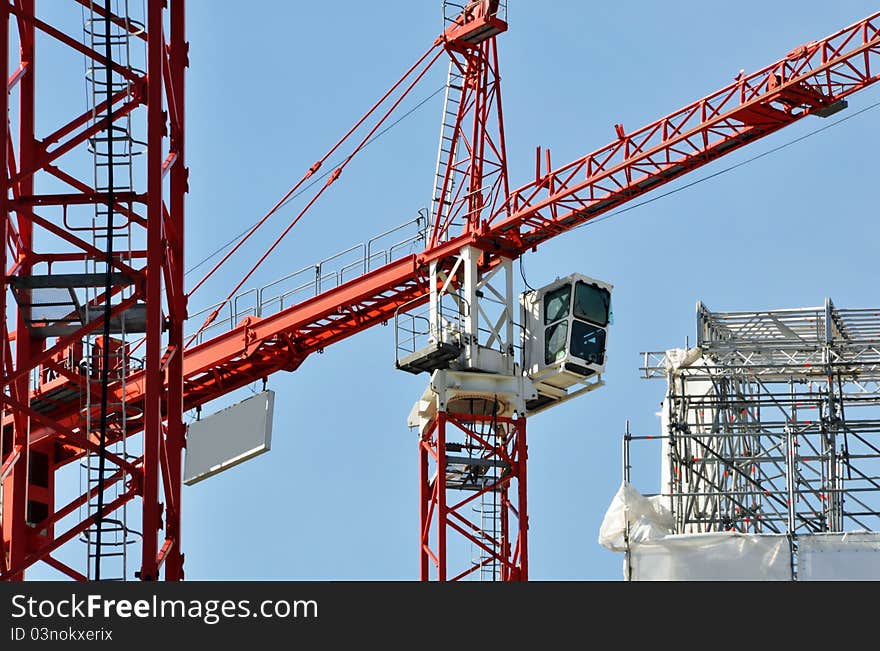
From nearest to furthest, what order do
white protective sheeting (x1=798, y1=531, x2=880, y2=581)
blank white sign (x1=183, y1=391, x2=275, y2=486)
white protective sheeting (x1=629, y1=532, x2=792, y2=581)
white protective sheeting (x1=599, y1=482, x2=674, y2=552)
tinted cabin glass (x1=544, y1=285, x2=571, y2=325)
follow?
white protective sheeting (x1=798, y1=531, x2=880, y2=581) → white protective sheeting (x1=629, y1=532, x2=792, y2=581) → white protective sheeting (x1=599, y1=482, x2=674, y2=552) → tinted cabin glass (x1=544, y1=285, x2=571, y2=325) → blank white sign (x1=183, y1=391, x2=275, y2=486)

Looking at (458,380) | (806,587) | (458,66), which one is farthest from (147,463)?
(458,66)

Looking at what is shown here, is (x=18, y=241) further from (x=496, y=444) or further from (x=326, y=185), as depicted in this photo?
(x=326, y=185)

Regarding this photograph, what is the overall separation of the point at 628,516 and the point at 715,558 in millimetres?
3753

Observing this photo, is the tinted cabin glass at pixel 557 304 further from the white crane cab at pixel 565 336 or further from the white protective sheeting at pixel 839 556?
the white protective sheeting at pixel 839 556

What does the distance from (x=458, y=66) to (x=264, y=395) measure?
1140cm

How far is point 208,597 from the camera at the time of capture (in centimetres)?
3080

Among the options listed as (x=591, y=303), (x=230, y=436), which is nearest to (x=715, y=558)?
(x=591, y=303)

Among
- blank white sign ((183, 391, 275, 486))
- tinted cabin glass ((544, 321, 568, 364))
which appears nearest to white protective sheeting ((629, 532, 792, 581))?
tinted cabin glass ((544, 321, 568, 364))

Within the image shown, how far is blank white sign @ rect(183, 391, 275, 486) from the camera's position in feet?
234

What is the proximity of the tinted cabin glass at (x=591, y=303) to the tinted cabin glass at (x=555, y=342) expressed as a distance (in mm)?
604

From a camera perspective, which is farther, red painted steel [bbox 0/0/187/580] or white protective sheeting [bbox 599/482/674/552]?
white protective sheeting [bbox 599/482/674/552]

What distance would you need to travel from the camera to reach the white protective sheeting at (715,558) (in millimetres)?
61062

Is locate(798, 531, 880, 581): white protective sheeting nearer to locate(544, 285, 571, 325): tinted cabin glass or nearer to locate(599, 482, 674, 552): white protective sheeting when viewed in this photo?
locate(599, 482, 674, 552): white protective sheeting

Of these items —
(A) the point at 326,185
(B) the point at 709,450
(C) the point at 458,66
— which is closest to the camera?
(B) the point at 709,450
